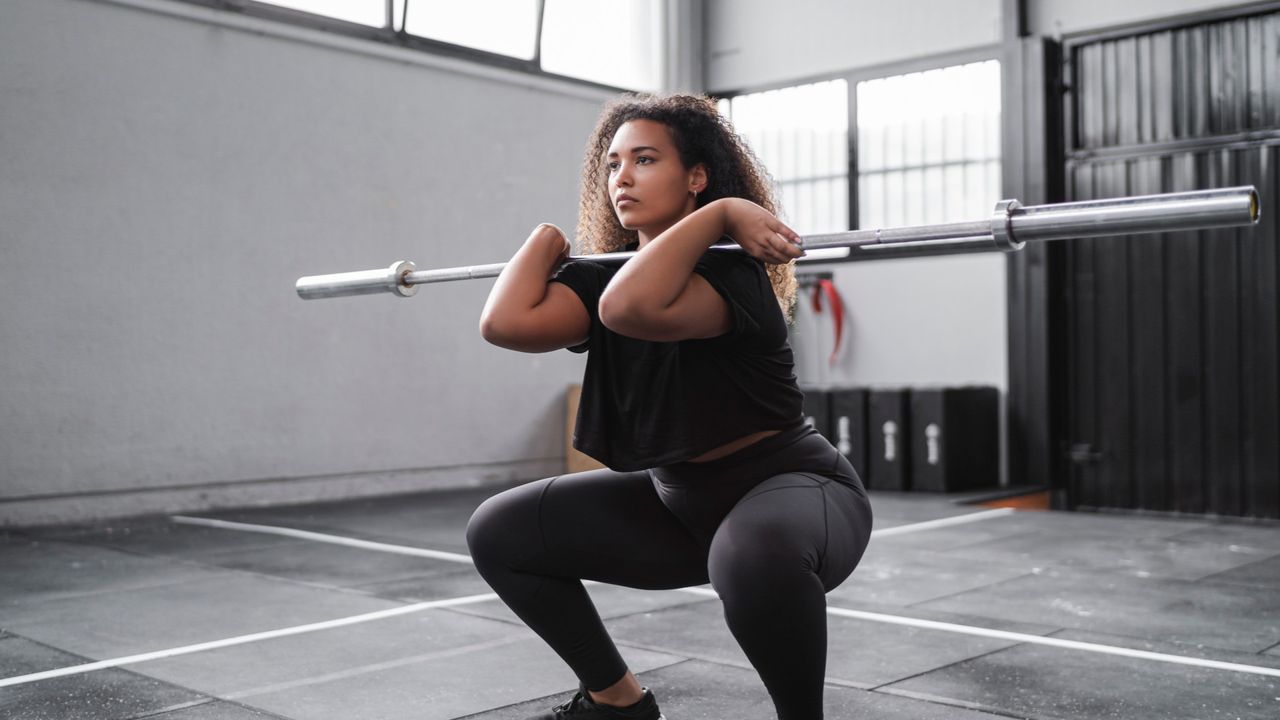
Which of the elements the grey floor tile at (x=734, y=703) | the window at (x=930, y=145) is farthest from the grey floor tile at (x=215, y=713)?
the window at (x=930, y=145)

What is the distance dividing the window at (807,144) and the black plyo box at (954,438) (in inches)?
52.2

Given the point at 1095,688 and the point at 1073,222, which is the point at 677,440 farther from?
the point at 1095,688

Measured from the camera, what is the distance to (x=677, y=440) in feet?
5.60

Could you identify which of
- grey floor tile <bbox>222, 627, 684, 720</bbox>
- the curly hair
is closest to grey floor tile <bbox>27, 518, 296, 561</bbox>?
grey floor tile <bbox>222, 627, 684, 720</bbox>

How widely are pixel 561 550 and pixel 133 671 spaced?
1254 millimetres

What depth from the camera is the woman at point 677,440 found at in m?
1.57

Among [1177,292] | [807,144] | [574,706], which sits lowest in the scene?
[574,706]

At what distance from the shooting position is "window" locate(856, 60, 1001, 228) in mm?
6613

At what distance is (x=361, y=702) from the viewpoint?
7.59 feet

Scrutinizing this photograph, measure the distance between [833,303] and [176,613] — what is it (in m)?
4.67

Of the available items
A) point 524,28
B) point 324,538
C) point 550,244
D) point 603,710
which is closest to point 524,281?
point 550,244

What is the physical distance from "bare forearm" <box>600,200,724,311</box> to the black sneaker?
702 millimetres

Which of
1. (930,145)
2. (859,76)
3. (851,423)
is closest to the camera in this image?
(851,423)

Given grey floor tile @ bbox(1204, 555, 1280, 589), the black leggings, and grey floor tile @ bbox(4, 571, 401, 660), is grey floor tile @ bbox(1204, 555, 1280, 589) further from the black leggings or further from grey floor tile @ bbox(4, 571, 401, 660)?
grey floor tile @ bbox(4, 571, 401, 660)
